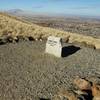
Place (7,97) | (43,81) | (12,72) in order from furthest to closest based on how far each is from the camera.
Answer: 1. (12,72)
2. (43,81)
3. (7,97)

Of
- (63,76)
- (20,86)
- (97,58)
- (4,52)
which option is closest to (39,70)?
(63,76)

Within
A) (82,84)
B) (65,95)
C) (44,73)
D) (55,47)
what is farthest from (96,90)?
(55,47)

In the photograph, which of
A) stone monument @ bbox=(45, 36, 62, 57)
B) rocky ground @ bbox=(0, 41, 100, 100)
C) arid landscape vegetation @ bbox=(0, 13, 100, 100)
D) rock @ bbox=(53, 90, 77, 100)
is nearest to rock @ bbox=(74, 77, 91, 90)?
arid landscape vegetation @ bbox=(0, 13, 100, 100)

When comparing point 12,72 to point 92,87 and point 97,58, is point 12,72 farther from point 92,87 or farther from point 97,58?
point 97,58

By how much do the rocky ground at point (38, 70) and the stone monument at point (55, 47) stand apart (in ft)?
1.82

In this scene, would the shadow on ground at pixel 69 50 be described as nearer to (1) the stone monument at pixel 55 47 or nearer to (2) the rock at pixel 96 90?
(1) the stone monument at pixel 55 47

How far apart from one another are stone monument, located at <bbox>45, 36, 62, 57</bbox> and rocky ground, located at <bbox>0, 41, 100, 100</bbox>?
56cm

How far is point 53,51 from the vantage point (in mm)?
24859

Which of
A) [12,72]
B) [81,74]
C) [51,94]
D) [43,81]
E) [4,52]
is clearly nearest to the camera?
[51,94]

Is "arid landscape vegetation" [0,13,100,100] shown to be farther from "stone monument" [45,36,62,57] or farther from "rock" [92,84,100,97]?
"stone monument" [45,36,62,57]

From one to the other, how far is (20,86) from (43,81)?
1.89m

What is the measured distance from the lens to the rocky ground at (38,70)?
15954 mm

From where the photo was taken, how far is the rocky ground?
16.0 m

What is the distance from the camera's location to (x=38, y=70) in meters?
20.2
